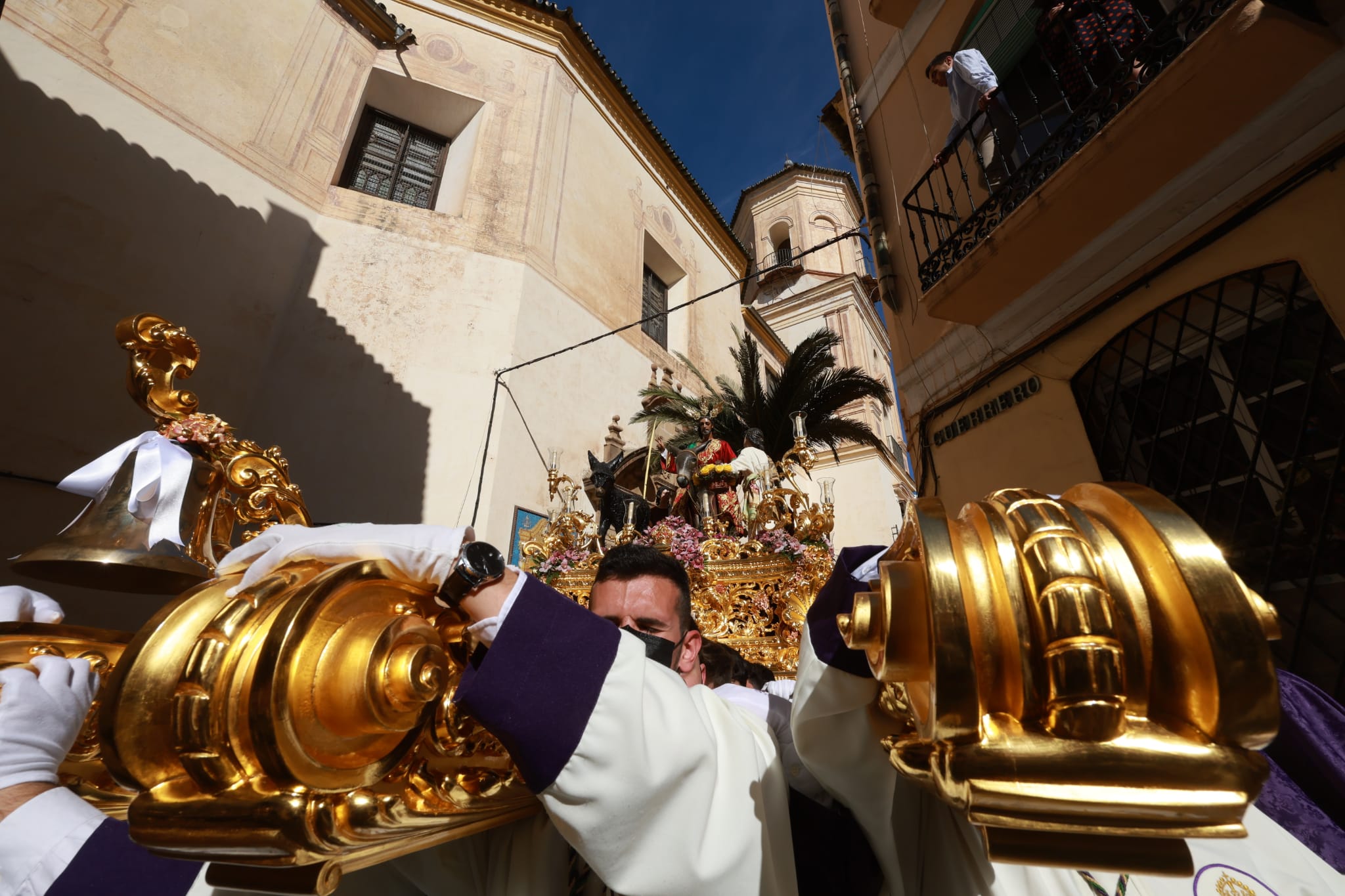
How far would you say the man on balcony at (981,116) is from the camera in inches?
189

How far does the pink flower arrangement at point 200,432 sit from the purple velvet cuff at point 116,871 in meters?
1.31

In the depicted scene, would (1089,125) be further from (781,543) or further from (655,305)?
(655,305)

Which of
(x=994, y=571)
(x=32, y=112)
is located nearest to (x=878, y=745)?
(x=994, y=571)

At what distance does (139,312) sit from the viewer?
5391 mm

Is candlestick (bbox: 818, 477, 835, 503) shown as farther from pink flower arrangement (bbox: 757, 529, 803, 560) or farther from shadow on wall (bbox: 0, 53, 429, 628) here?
shadow on wall (bbox: 0, 53, 429, 628)

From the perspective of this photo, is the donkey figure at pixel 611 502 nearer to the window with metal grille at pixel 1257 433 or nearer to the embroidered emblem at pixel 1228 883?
the window with metal grille at pixel 1257 433

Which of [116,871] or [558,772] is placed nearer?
[558,772]

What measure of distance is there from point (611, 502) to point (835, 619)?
268 inches

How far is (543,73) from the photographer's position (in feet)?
32.2

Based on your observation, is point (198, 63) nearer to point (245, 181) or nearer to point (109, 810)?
point (245, 181)

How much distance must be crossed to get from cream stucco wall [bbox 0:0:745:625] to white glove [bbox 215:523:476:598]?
555 cm

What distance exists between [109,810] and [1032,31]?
7.38m

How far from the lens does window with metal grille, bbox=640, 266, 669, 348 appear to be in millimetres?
11477

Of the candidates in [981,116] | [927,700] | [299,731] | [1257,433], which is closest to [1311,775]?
[927,700]
